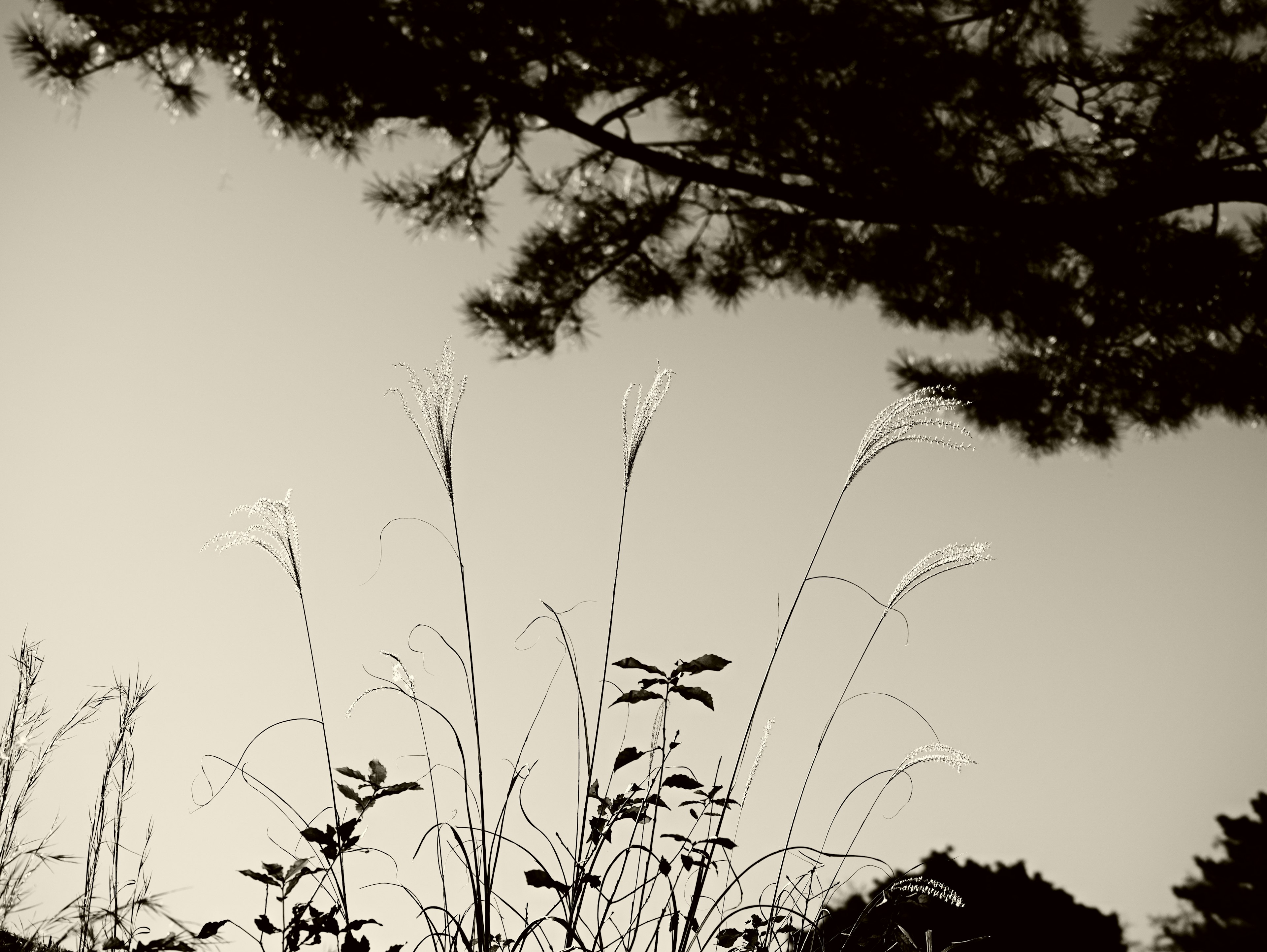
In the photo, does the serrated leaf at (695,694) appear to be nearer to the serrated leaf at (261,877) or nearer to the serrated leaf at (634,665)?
the serrated leaf at (634,665)

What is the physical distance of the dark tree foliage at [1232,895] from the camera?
22.9ft

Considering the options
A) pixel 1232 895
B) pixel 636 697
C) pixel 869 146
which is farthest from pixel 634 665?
pixel 1232 895

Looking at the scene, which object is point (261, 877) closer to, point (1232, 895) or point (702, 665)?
point (702, 665)

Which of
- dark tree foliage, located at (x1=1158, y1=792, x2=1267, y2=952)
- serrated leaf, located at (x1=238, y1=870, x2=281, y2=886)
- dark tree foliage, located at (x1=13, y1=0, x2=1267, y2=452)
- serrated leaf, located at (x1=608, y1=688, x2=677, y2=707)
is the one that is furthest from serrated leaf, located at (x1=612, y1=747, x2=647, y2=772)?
dark tree foliage, located at (x1=1158, y1=792, x2=1267, y2=952)

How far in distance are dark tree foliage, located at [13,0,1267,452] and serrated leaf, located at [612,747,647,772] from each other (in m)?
1.62

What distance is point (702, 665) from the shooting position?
95 cm

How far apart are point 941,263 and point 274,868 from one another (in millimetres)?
2472

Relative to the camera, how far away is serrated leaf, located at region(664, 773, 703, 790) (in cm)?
97

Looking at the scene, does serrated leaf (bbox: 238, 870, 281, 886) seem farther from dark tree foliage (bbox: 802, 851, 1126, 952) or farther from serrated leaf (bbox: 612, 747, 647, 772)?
dark tree foliage (bbox: 802, 851, 1126, 952)

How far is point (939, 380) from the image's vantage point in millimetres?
2650

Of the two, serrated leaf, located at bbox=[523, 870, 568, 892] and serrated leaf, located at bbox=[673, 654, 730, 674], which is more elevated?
serrated leaf, located at bbox=[673, 654, 730, 674]

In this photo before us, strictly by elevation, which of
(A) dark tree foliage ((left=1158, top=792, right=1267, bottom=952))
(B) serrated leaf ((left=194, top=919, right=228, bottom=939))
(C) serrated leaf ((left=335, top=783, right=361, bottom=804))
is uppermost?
(A) dark tree foliage ((left=1158, top=792, right=1267, bottom=952))

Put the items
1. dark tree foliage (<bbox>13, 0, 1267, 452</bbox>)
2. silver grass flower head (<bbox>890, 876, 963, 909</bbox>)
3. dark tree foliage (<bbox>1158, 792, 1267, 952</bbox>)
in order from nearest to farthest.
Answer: silver grass flower head (<bbox>890, 876, 963, 909</bbox>)
dark tree foliage (<bbox>13, 0, 1267, 452</bbox>)
dark tree foliage (<bbox>1158, 792, 1267, 952</bbox>)

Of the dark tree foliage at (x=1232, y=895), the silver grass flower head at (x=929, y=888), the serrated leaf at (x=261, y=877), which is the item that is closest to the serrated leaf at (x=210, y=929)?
the serrated leaf at (x=261, y=877)
